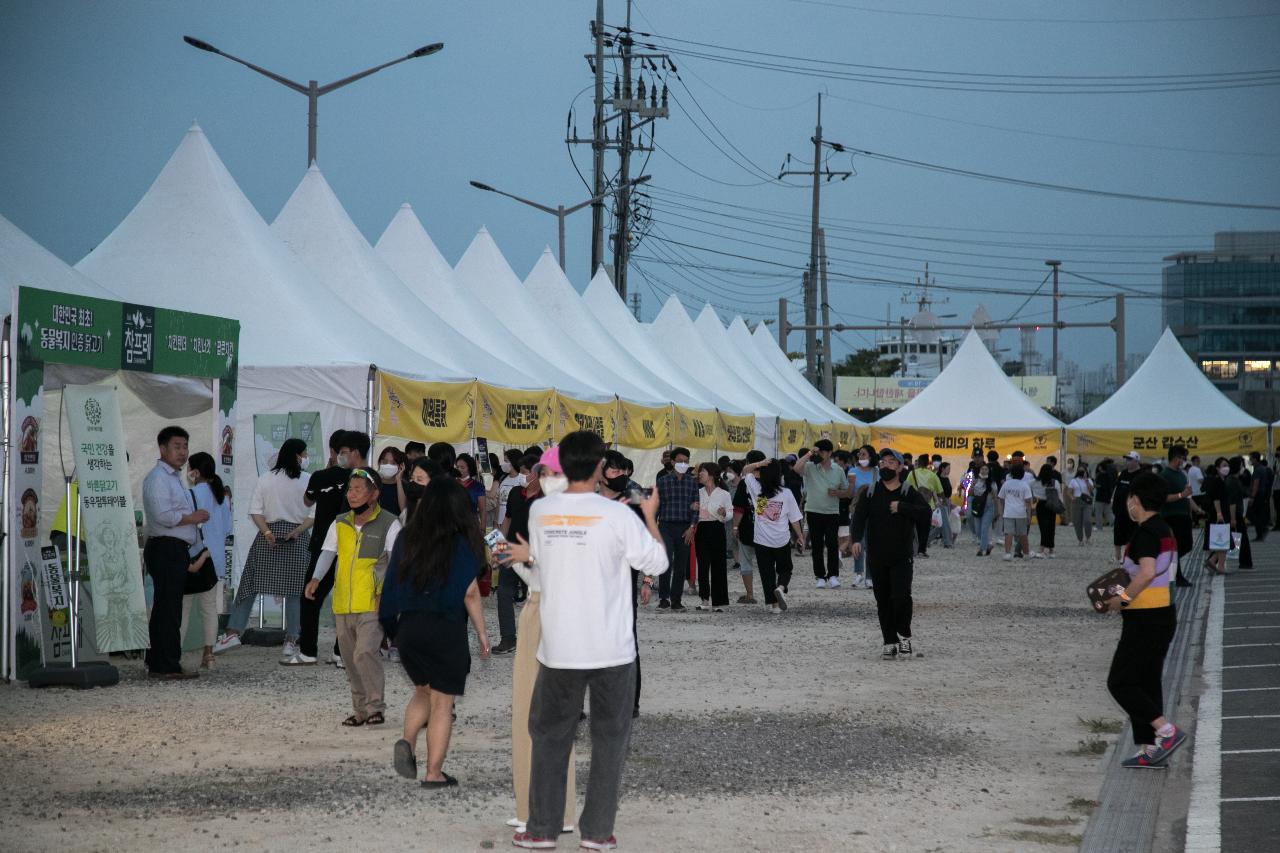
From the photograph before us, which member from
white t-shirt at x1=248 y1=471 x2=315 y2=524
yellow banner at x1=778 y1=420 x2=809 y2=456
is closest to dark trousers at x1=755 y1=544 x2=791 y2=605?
white t-shirt at x1=248 y1=471 x2=315 y2=524

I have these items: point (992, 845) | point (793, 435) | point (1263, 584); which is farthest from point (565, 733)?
point (793, 435)

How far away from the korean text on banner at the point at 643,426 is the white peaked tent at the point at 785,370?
1584 cm

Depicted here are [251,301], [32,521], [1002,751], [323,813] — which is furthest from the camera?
[251,301]

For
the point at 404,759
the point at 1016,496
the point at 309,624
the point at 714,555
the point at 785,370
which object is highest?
the point at 785,370

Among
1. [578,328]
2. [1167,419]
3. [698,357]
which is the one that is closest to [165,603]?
[578,328]

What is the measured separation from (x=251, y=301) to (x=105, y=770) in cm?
979

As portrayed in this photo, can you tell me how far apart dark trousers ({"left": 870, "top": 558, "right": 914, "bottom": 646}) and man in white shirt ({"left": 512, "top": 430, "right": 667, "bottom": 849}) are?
7.51m

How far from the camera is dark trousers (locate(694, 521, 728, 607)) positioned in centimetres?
1795

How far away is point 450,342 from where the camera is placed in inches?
819

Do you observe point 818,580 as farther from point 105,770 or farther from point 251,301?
point 105,770

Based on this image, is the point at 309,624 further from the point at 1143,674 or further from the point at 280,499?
the point at 1143,674

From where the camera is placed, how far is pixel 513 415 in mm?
19969

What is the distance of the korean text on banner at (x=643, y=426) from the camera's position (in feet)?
81.5

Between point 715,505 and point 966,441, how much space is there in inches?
934
